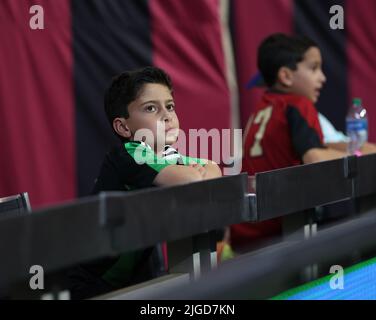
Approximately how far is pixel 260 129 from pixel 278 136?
11 centimetres

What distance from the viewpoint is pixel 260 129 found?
3.40 metres

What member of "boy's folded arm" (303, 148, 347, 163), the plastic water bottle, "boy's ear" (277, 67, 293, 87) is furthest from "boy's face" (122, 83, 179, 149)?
the plastic water bottle

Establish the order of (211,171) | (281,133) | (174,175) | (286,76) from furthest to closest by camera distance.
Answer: (286,76) → (281,133) → (211,171) → (174,175)

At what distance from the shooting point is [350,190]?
2.30 metres

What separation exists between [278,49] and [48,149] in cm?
133

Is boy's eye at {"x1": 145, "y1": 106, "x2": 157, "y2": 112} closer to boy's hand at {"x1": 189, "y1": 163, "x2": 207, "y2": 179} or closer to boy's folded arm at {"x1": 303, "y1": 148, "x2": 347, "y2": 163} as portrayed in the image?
boy's hand at {"x1": 189, "y1": 163, "x2": 207, "y2": 179}

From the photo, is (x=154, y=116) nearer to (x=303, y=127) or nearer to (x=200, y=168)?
(x=200, y=168)

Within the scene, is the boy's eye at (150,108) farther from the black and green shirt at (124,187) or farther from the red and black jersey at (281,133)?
the red and black jersey at (281,133)

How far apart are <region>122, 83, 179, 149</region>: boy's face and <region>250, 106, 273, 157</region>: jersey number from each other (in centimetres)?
102

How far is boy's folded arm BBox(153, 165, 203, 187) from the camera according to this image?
220cm

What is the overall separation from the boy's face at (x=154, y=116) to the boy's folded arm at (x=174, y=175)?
0.14 meters

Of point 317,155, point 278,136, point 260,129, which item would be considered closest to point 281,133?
point 278,136

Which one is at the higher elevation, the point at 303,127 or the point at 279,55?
the point at 279,55
